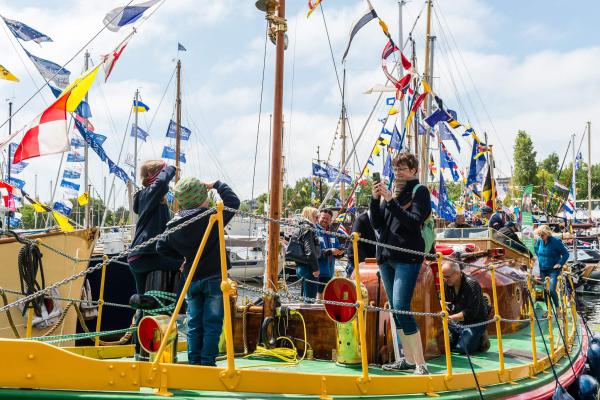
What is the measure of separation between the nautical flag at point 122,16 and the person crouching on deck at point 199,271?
8.17 ft

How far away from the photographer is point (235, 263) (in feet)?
91.5

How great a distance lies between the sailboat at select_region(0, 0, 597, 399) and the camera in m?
2.96

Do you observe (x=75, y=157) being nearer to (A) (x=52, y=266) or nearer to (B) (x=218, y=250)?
(A) (x=52, y=266)

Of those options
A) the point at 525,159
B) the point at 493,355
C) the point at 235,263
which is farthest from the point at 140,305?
the point at 525,159

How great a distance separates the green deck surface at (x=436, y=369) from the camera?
2879mm

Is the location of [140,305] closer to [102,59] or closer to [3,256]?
[102,59]

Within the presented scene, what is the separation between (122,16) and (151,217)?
7.58 ft

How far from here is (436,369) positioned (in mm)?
5223

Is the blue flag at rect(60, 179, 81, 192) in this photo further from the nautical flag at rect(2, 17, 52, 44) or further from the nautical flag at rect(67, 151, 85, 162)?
the nautical flag at rect(2, 17, 52, 44)

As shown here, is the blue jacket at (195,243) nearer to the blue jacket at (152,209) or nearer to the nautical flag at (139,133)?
the blue jacket at (152,209)

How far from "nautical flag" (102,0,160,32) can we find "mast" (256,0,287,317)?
1.18 meters

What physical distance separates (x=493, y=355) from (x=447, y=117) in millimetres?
9325

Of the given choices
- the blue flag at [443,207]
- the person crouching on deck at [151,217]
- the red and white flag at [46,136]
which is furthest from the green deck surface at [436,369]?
the blue flag at [443,207]

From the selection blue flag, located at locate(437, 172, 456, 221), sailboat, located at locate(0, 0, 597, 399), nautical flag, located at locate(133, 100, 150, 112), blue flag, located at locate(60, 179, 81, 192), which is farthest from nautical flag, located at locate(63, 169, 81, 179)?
sailboat, located at locate(0, 0, 597, 399)
